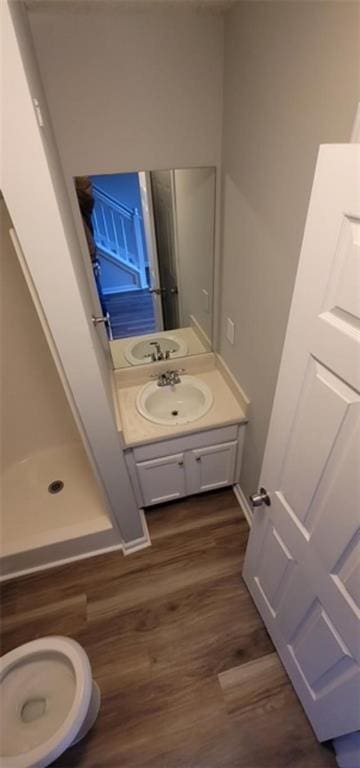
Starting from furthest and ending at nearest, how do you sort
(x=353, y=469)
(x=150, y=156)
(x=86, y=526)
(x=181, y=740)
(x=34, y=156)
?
(x=86, y=526) < (x=150, y=156) < (x=181, y=740) < (x=34, y=156) < (x=353, y=469)

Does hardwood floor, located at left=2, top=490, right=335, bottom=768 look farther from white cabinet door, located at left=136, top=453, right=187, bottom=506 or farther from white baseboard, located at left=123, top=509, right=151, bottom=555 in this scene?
white cabinet door, located at left=136, top=453, right=187, bottom=506

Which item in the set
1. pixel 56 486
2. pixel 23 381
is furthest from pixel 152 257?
pixel 56 486

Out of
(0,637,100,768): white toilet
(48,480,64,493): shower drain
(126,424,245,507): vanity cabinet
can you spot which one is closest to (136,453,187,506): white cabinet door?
(126,424,245,507): vanity cabinet

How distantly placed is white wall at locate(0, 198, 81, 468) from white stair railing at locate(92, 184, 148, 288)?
1.58ft

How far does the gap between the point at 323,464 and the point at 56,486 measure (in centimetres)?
172

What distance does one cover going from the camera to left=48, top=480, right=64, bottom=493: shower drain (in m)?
1.98

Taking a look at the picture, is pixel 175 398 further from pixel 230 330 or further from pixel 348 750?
pixel 348 750

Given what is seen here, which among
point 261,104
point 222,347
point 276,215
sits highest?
point 261,104

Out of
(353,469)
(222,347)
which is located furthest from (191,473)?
(353,469)

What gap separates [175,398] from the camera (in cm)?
189

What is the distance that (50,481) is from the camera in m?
2.05

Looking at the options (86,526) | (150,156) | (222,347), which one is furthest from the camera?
(222,347)

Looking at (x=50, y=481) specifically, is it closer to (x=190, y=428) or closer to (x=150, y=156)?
(x=190, y=428)

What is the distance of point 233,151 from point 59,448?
197 cm
